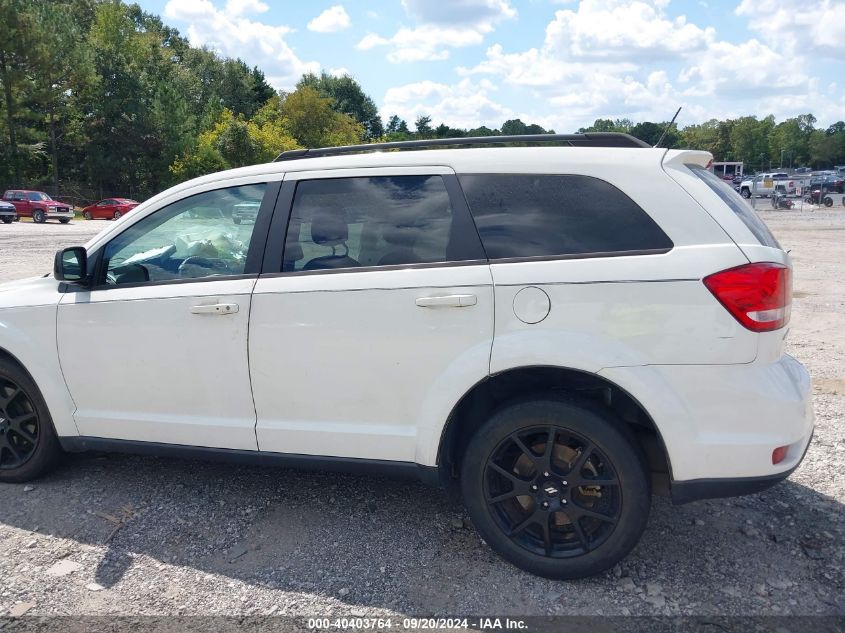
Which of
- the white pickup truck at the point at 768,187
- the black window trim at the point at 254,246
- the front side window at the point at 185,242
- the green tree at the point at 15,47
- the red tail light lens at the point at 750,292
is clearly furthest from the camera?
the white pickup truck at the point at 768,187

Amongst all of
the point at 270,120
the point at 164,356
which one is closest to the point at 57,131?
the point at 270,120

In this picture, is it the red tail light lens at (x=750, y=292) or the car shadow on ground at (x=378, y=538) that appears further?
the car shadow on ground at (x=378, y=538)

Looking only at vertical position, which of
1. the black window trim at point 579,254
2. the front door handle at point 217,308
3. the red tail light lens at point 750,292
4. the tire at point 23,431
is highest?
the black window trim at point 579,254

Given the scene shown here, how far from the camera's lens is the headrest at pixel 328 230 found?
137 inches

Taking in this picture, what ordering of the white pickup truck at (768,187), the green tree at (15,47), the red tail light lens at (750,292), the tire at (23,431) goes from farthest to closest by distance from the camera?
1. the white pickup truck at (768,187)
2. the green tree at (15,47)
3. the tire at (23,431)
4. the red tail light lens at (750,292)

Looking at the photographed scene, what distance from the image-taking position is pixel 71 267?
379 centimetres

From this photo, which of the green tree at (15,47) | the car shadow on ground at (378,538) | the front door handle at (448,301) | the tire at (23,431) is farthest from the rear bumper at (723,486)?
the green tree at (15,47)

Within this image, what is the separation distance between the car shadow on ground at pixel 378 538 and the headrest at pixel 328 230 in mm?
1480

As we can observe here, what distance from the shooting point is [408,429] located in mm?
3270

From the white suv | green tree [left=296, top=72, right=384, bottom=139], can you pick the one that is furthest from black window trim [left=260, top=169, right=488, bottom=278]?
green tree [left=296, top=72, right=384, bottom=139]

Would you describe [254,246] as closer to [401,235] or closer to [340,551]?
[401,235]

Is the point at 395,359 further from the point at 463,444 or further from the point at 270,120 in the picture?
the point at 270,120

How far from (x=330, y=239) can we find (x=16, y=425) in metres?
2.27

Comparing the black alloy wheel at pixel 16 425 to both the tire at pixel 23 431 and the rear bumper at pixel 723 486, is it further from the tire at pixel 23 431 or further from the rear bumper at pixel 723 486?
the rear bumper at pixel 723 486
